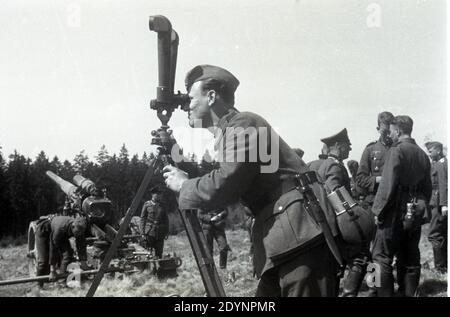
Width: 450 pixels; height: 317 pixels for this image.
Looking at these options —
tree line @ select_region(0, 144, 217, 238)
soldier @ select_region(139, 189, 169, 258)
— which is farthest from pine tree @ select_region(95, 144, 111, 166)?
soldier @ select_region(139, 189, 169, 258)

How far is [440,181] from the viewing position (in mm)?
8742

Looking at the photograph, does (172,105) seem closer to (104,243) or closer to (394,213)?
(394,213)

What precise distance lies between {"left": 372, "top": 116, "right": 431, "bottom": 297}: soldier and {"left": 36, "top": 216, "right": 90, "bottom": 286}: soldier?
5.09 metres

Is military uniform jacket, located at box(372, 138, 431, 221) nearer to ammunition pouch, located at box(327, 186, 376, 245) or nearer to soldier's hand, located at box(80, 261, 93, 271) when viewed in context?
ammunition pouch, located at box(327, 186, 376, 245)

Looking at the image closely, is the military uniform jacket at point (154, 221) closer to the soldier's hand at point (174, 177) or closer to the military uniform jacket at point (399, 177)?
the military uniform jacket at point (399, 177)

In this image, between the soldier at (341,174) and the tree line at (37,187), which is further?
the tree line at (37,187)

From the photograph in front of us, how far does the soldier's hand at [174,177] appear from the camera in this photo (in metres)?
3.27

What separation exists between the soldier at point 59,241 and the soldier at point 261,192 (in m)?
6.27

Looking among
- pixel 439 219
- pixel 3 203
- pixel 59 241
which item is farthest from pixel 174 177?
pixel 3 203

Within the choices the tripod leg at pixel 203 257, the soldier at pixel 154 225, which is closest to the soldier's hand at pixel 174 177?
the tripod leg at pixel 203 257

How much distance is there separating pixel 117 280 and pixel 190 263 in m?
3.98

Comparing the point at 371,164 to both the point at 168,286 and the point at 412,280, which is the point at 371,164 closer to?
the point at 412,280

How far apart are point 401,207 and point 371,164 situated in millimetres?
1512
